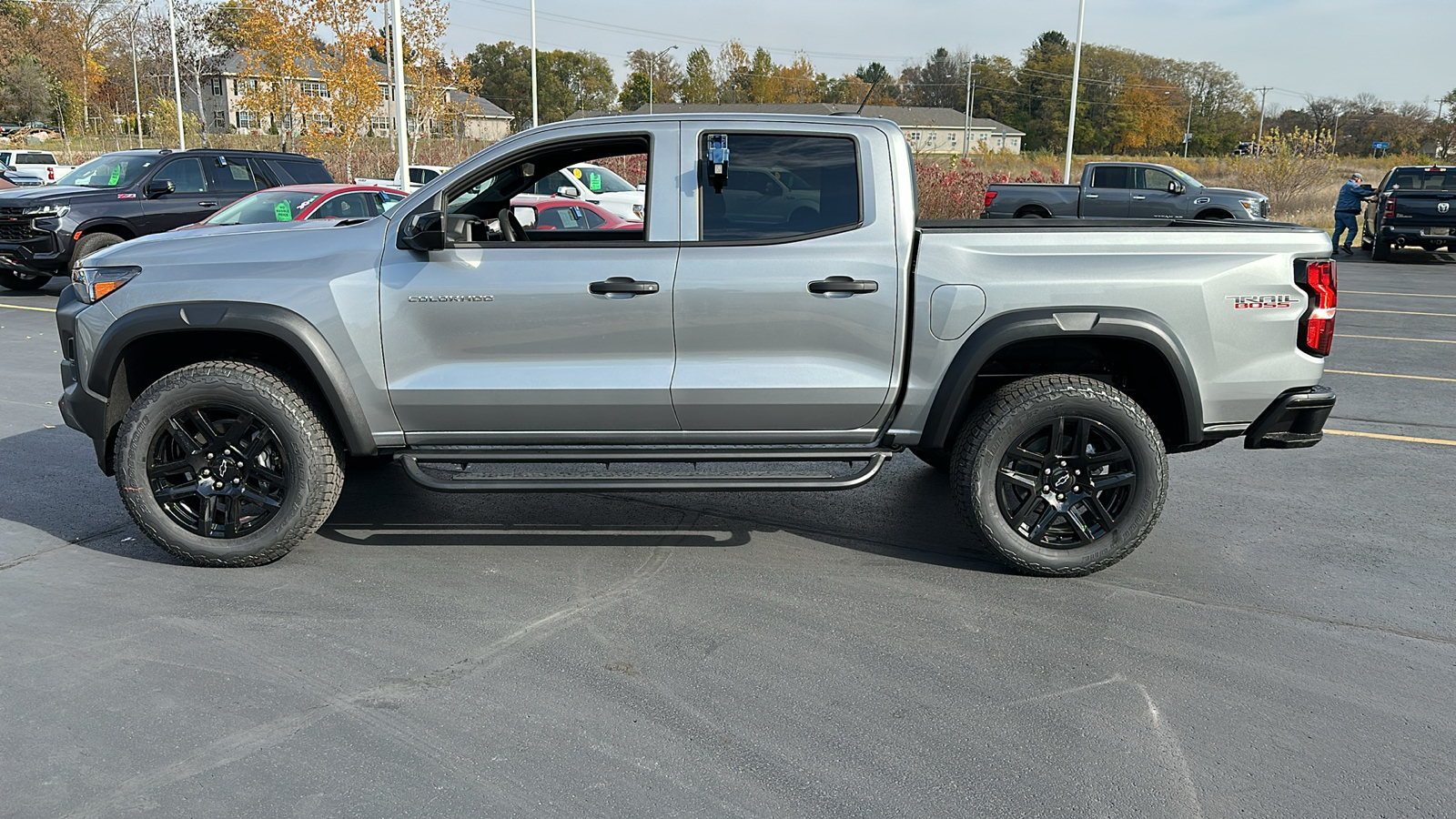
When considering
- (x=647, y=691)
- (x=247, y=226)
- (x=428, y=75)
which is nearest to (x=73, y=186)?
(x=247, y=226)

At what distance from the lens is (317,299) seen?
15.0ft

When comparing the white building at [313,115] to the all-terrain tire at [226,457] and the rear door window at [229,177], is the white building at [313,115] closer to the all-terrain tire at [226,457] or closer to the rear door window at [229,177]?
the rear door window at [229,177]

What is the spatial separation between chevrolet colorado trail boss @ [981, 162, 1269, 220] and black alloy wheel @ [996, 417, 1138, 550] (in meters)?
18.7

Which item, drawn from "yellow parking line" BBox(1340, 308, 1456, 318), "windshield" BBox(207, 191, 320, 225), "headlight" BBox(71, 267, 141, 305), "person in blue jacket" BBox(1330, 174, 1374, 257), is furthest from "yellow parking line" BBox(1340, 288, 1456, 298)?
"headlight" BBox(71, 267, 141, 305)

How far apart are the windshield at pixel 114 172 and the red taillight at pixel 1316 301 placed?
46.9 ft

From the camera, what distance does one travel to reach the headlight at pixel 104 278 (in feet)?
15.5

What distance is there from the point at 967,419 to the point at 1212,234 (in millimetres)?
1284

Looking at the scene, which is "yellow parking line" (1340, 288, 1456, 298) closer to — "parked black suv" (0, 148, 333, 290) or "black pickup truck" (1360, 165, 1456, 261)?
"black pickup truck" (1360, 165, 1456, 261)

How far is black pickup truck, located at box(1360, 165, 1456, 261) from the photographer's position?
830 inches

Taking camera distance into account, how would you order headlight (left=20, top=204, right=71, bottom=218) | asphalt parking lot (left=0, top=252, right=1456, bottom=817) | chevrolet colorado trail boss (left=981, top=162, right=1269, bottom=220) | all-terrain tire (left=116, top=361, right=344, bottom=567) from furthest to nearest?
1. chevrolet colorado trail boss (left=981, top=162, right=1269, bottom=220)
2. headlight (left=20, top=204, right=71, bottom=218)
3. all-terrain tire (left=116, top=361, right=344, bottom=567)
4. asphalt parking lot (left=0, top=252, right=1456, bottom=817)

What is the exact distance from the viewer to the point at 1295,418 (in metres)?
4.72

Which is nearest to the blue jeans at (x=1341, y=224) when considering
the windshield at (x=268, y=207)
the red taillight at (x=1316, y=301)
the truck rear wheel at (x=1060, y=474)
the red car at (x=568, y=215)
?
the red car at (x=568, y=215)

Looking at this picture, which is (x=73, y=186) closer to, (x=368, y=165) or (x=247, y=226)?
(x=247, y=226)

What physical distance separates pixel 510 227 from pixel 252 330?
1207 millimetres
